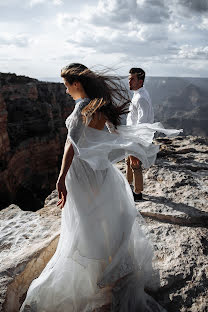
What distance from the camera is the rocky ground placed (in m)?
1.90

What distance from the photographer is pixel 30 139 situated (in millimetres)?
22844

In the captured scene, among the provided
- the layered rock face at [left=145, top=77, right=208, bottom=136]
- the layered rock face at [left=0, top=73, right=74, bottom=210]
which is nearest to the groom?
the layered rock face at [left=0, top=73, right=74, bottom=210]

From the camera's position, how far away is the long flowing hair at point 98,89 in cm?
160

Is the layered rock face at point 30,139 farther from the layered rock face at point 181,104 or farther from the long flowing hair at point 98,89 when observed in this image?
the layered rock face at point 181,104

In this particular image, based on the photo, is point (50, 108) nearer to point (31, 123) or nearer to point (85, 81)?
point (31, 123)

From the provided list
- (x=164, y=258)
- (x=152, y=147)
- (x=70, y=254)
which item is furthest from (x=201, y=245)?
(x=70, y=254)

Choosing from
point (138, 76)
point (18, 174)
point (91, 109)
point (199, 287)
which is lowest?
point (18, 174)

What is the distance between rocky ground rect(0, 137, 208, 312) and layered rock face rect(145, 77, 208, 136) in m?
70.7

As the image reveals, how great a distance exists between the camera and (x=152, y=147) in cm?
226

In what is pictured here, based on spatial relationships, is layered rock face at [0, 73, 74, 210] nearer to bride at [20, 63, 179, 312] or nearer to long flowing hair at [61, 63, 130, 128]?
bride at [20, 63, 179, 312]

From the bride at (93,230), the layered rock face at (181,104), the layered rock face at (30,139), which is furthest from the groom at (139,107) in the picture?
the layered rock face at (181,104)

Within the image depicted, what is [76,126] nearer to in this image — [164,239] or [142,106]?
[164,239]

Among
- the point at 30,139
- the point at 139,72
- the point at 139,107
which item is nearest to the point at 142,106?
the point at 139,107

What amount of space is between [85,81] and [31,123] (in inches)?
933
